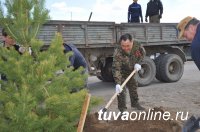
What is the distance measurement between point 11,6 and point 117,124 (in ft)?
8.67

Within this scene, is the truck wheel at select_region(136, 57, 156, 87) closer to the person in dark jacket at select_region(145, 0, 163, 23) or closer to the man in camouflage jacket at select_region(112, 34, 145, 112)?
the person in dark jacket at select_region(145, 0, 163, 23)

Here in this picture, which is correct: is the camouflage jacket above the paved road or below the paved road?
above

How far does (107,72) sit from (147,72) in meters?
1.24

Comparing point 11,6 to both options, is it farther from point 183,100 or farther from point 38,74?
point 183,100

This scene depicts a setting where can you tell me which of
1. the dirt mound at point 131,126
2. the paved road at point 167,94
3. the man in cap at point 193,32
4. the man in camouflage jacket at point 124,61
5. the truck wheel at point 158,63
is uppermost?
the man in cap at point 193,32

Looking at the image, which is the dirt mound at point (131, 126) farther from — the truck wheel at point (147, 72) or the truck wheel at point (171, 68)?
the truck wheel at point (171, 68)

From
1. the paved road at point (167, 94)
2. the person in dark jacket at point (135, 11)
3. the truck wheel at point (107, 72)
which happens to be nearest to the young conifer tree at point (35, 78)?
the paved road at point (167, 94)

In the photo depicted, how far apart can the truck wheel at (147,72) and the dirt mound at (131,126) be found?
511cm

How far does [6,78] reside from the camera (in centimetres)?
396

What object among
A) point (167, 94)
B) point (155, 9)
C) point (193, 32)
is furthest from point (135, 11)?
point (193, 32)

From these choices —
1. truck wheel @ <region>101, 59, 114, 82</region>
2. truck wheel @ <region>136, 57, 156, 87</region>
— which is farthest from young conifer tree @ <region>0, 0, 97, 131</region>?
truck wheel @ <region>101, 59, 114, 82</region>

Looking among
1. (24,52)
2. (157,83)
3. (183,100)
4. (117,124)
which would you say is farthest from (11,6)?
(157,83)

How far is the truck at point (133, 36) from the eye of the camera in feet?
31.8

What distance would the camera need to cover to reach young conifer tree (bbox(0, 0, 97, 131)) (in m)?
3.61
